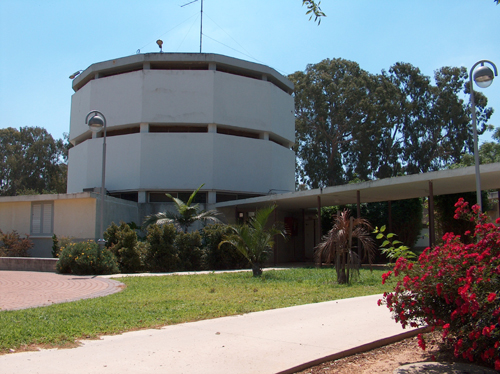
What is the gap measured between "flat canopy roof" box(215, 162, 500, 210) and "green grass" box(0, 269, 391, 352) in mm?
4220

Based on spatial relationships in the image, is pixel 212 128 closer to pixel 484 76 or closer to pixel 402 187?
pixel 402 187

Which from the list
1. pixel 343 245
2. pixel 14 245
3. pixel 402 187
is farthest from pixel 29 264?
pixel 402 187

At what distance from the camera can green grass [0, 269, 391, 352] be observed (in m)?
6.07

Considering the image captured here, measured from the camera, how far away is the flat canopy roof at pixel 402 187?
14.3m

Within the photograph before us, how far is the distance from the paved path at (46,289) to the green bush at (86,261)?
77cm

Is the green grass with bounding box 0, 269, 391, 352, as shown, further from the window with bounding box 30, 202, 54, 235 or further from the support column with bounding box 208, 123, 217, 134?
the support column with bounding box 208, 123, 217, 134

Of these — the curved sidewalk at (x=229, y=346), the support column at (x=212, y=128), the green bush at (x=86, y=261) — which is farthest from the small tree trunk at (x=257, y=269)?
the support column at (x=212, y=128)

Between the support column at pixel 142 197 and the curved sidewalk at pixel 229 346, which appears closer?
the curved sidewalk at pixel 229 346

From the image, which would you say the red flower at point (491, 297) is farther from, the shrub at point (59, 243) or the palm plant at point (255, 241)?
the shrub at point (59, 243)

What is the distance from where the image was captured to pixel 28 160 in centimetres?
5653

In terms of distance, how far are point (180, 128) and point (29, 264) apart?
41.6 ft

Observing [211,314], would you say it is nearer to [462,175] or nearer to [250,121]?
[462,175]

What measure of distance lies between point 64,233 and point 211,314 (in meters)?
16.2

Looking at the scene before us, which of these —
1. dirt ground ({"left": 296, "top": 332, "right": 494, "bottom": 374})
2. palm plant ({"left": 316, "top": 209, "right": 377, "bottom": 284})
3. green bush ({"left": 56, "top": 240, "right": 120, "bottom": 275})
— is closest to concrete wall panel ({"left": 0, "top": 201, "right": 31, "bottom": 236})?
green bush ({"left": 56, "top": 240, "right": 120, "bottom": 275})
